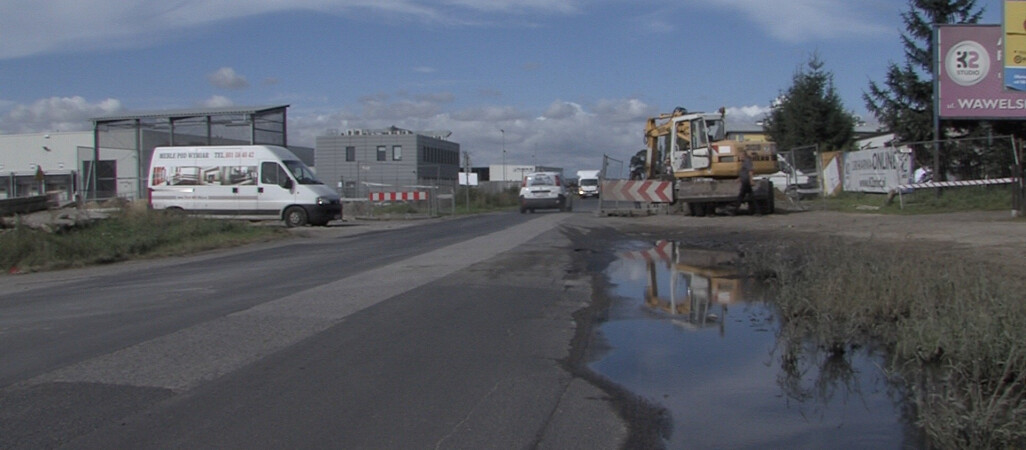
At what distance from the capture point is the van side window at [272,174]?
27.4m

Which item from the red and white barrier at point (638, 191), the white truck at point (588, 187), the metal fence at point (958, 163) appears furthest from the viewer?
the white truck at point (588, 187)

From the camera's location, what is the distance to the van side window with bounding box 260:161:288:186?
90.0 ft

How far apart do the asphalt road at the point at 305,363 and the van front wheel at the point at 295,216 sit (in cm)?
1409

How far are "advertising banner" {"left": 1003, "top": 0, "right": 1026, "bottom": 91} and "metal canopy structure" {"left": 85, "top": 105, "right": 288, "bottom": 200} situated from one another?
28.0 meters

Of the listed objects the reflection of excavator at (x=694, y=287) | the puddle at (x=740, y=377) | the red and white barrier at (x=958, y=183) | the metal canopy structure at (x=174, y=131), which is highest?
the metal canopy structure at (x=174, y=131)

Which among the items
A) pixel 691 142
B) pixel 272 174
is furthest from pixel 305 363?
pixel 691 142

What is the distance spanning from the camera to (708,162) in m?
26.0

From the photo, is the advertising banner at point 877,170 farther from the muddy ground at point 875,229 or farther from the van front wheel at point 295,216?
the van front wheel at point 295,216

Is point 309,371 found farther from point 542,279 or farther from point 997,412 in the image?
point 542,279

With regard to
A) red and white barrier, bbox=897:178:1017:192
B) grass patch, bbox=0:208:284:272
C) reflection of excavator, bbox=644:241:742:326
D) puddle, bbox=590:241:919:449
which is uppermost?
red and white barrier, bbox=897:178:1017:192

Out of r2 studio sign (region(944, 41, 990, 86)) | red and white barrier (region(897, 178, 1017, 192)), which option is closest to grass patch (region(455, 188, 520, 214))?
red and white barrier (region(897, 178, 1017, 192))

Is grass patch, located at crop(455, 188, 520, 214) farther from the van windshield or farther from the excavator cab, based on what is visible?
the excavator cab

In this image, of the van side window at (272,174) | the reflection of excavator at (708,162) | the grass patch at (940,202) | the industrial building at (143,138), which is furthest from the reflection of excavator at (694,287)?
the industrial building at (143,138)

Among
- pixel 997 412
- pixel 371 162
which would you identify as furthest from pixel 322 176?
pixel 997 412
